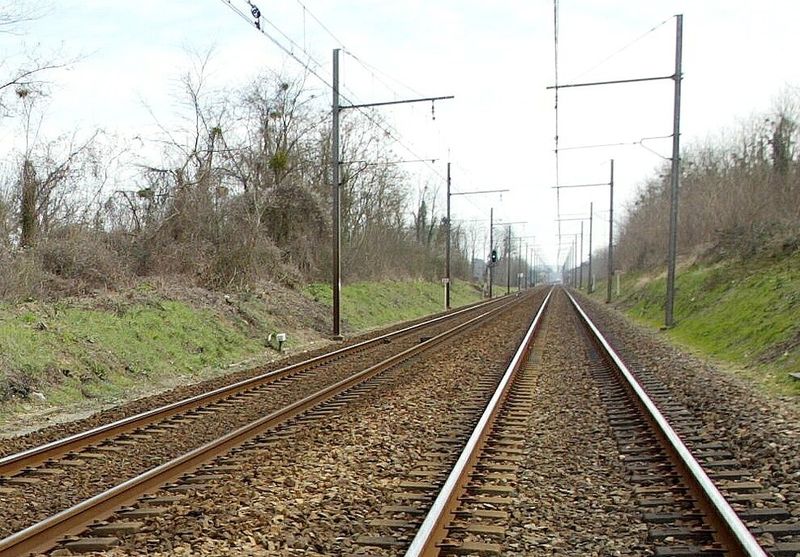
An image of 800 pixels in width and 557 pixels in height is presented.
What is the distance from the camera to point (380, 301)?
3628cm

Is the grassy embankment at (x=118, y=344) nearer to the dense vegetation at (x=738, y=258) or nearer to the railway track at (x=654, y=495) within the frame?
the railway track at (x=654, y=495)

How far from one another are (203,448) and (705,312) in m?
19.8

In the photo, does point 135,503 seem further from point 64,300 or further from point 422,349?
point 422,349

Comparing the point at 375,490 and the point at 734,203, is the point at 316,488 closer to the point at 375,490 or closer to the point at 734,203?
the point at 375,490

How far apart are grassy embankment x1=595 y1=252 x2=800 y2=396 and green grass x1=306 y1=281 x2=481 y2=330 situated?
11.6 metres

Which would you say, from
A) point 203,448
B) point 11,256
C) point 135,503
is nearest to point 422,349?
point 11,256

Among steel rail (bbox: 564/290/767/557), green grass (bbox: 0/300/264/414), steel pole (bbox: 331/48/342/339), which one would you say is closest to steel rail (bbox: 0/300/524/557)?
green grass (bbox: 0/300/264/414)

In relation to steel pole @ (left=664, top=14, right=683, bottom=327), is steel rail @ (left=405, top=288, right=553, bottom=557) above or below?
below

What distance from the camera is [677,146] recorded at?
2342 cm

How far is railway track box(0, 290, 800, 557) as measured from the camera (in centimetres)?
505

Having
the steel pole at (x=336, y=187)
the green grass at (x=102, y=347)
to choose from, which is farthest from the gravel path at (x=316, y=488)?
the steel pole at (x=336, y=187)

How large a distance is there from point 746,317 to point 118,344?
15633 millimetres

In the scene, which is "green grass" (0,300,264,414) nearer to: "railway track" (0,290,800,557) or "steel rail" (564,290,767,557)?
"railway track" (0,290,800,557)

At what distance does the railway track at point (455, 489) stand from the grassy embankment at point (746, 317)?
3.99 m
